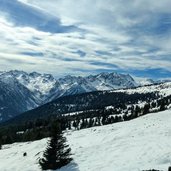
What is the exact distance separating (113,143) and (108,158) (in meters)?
8.03

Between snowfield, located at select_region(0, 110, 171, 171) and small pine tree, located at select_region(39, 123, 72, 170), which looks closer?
snowfield, located at select_region(0, 110, 171, 171)

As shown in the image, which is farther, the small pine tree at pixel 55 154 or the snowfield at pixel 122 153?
the small pine tree at pixel 55 154

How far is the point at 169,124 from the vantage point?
5281cm

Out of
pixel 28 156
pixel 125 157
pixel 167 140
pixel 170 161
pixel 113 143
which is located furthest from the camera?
pixel 28 156

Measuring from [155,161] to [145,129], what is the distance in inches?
785

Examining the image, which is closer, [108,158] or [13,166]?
[108,158]

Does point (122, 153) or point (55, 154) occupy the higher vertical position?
point (122, 153)

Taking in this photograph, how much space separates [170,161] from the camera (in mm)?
32062

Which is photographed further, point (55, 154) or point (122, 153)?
point (122, 153)

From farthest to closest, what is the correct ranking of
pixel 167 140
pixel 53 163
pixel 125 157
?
pixel 167 140, pixel 53 163, pixel 125 157

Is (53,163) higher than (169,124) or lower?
lower

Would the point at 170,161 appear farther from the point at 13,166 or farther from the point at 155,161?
the point at 13,166

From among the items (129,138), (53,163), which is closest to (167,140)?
(129,138)

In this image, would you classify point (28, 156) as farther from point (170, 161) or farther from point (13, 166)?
point (170, 161)
